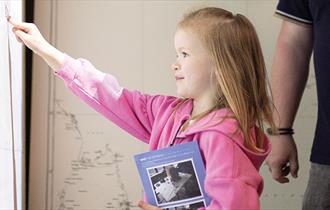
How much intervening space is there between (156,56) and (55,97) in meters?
0.35

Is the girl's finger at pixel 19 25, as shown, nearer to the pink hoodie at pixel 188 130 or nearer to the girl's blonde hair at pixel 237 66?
the pink hoodie at pixel 188 130

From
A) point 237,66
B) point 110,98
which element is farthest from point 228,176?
point 110,98

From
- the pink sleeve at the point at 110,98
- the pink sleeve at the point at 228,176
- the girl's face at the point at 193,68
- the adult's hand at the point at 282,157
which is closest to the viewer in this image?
the pink sleeve at the point at 228,176

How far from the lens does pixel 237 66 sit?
3.12ft

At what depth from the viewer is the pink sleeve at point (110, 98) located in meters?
1.06

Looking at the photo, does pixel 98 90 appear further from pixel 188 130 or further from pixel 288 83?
pixel 288 83

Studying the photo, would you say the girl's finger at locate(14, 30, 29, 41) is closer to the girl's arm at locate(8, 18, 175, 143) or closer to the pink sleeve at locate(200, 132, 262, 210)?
the girl's arm at locate(8, 18, 175, 143)

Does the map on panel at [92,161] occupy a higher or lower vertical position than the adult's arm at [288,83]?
lower

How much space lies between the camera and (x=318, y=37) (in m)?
1.13

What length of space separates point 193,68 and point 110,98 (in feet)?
0.79

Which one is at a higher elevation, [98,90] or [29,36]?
[29,36]

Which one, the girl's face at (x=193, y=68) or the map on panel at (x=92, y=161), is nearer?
the girl's face at (x=193, y=68)

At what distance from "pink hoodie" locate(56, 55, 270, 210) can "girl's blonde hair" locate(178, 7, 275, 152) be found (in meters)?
0.03

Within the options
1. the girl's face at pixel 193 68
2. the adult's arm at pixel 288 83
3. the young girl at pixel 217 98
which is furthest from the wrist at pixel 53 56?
the adult's arm at pixel 288 83
